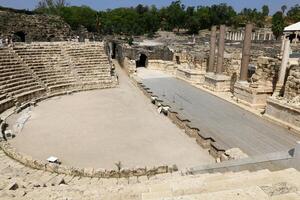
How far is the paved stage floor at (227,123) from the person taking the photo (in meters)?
10.3

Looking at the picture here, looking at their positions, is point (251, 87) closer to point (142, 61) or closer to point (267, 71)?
point (267, 71)

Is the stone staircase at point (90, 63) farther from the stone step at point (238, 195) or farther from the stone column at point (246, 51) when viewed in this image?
the stone step at point (238, 195)

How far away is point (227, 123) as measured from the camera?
12.6 metres

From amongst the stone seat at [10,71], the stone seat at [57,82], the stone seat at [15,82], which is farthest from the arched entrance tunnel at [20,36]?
the stone seat at [15,82]

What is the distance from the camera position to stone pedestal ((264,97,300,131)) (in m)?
11.5

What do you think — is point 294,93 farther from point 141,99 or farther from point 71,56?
point 71,56

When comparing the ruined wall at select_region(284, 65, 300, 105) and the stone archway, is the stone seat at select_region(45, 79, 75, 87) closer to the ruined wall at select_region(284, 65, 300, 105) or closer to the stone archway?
the stone archway

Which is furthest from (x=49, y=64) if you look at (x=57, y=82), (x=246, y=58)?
(x=246, y=58)

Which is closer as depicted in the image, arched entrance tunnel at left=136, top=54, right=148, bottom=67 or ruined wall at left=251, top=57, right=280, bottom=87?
ruined wall at left=251, top=57, right=280, bottom=87

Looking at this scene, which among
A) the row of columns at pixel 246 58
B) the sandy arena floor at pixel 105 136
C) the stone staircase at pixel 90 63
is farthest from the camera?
the stone staircase at pixel 90 63

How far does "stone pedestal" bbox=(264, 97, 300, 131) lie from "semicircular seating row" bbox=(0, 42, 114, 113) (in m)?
11.5

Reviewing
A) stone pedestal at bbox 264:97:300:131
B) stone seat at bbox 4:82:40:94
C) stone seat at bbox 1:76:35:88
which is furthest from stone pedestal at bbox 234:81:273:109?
stone seat at bbox 1:76:35:88

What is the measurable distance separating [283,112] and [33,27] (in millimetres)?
24658

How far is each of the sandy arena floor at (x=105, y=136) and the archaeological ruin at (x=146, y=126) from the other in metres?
0.04
